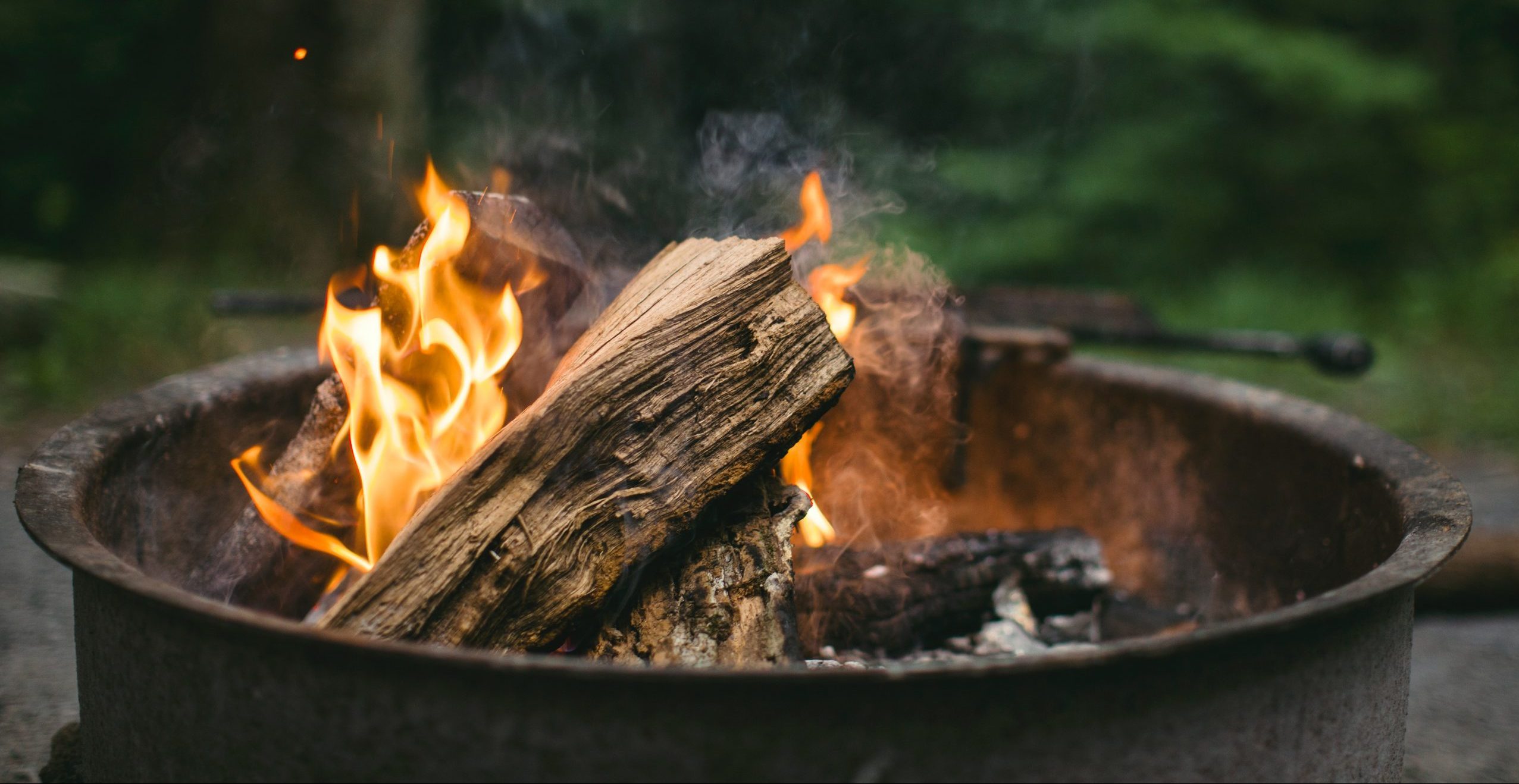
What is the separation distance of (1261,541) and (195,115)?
259 inches

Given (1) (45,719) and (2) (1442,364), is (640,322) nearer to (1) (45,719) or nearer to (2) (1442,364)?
(1) (45,719)

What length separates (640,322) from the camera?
4.98ft

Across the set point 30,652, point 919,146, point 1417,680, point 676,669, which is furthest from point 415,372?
point 919,146

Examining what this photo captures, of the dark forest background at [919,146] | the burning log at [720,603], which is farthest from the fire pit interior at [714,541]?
the dark forest background at [919,146]

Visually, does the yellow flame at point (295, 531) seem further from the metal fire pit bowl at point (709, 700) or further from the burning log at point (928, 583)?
the burning log at point (928, 583)

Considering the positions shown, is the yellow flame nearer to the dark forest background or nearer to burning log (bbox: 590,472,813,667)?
burning log (bbox: 590,472,813,667)

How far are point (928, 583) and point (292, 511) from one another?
114 centimetres

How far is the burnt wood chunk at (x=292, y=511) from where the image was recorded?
1.75 meters

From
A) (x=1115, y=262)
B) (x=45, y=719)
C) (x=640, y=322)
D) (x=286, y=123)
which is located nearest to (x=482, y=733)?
(x=640, y=322)

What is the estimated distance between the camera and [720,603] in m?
1.45

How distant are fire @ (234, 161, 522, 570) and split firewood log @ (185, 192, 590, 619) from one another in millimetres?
26

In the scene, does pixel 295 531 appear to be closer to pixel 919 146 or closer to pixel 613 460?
pixel 613 460

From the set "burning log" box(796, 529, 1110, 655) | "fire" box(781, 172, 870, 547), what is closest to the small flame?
"fire" box(781, 172, 870, 547)

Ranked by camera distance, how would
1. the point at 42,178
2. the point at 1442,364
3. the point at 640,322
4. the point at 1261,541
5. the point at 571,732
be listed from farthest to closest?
the point at 42,178 < the point at 1442,364 < the point at 1261,541 < the point at 640,322 < the point at 571,732
